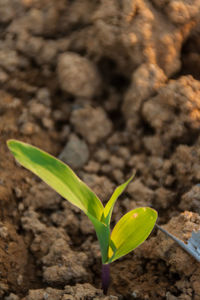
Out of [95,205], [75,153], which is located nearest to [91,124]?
[75,153]

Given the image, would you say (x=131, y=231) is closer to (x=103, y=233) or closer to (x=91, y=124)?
(x=103, y=233)

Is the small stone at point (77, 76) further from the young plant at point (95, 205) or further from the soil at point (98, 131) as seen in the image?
the young plant at point (95, 205)

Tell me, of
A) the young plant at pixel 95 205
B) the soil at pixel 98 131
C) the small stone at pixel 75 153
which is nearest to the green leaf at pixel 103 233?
the young plant at pixel 95 205

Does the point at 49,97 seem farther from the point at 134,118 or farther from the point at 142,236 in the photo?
the point at 142,236

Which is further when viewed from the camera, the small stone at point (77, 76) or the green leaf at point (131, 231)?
the small stone at point (77, 76)

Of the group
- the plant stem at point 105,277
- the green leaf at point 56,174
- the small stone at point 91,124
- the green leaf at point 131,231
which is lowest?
the plant stem at point 105,277

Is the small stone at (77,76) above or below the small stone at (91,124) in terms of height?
above

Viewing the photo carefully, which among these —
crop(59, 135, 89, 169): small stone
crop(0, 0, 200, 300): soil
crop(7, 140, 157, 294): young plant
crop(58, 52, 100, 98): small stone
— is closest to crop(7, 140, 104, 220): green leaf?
crop(7, 140, 157, 294): young plant
